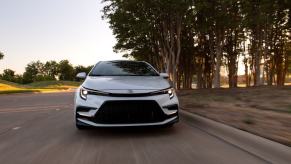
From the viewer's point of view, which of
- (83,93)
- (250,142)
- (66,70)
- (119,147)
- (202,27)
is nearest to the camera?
(250,142)

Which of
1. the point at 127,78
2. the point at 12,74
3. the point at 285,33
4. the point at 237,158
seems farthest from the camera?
the point at 12,74

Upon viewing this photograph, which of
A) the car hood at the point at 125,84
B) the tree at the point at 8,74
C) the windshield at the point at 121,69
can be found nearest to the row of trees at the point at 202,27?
the windshield at the point at 121,69

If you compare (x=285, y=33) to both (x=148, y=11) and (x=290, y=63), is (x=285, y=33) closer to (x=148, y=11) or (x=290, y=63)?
(x=290, y=63)

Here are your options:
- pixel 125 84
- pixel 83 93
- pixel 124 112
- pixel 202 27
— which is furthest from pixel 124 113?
pixel 202 27

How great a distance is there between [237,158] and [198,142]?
1.32 m

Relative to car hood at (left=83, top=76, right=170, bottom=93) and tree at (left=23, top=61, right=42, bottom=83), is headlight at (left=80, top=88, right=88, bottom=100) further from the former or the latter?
tree at (left=23, top=61, right=42, bottom=83)

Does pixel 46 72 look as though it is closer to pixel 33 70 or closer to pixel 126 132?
pixel 33 70

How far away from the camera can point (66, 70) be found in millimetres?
128250

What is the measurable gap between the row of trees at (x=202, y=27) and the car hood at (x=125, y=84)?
19.8 metres

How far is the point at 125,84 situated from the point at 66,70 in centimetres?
12338

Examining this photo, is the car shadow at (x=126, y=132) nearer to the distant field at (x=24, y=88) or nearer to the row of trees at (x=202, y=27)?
the row of trees at (x=202, y=27)

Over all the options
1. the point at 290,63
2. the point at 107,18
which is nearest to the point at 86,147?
the point at 107,18

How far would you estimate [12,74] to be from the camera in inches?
5600

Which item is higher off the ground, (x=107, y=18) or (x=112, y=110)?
(x=107, y=18)
